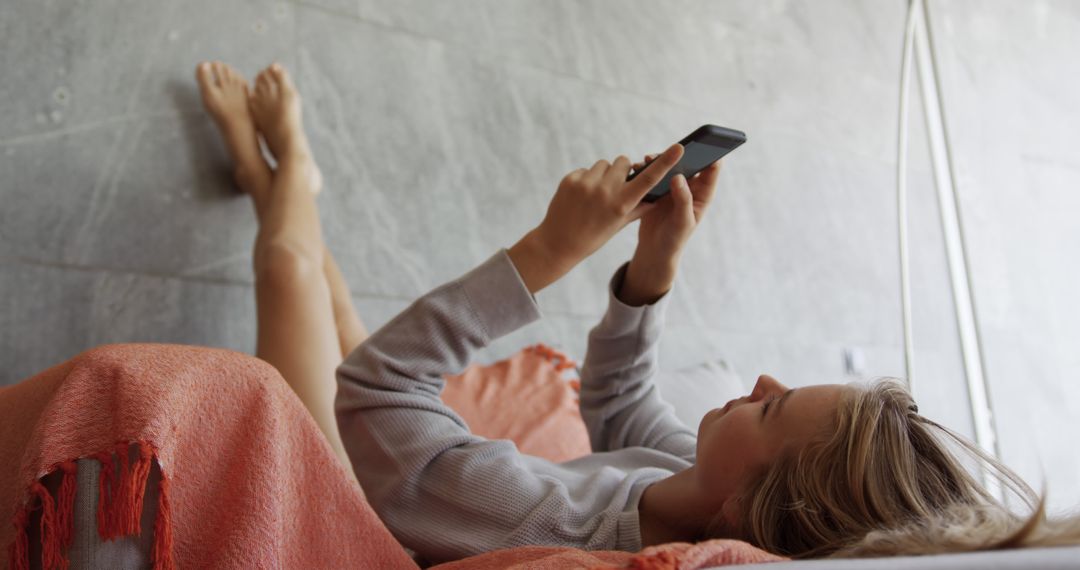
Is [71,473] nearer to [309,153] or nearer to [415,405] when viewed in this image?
[415,405]

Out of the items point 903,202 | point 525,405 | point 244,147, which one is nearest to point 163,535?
point 525,405

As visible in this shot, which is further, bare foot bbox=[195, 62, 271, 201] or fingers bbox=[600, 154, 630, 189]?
bare foot bbox=[195, 62, 271, 201]

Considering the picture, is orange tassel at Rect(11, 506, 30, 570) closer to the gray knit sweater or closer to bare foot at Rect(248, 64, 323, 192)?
the gray knit sweater

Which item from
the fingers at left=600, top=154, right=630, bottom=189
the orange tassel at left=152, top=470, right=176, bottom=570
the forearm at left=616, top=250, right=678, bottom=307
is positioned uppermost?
the fingers at left=600, top=154, right=630, bottom=189

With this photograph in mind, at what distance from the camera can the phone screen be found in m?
1.01

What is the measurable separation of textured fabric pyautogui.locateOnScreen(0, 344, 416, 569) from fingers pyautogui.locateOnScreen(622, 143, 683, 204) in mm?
420

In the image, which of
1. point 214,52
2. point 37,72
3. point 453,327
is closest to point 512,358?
point 453,327

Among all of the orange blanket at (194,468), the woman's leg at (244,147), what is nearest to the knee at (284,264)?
the woman's leg at (244,147)

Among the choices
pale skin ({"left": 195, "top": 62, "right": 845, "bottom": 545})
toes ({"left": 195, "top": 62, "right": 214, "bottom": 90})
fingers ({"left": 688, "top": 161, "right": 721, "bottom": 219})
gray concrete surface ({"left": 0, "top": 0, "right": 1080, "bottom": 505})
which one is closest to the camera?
pale skin ({"left": 195, "top": 62, "right": 845, "bottom": 545})

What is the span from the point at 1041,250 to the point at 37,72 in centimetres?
298

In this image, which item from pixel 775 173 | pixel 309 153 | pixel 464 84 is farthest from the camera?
pixel 775 173

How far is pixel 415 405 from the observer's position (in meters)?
1.02

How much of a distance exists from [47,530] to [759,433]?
0.62m

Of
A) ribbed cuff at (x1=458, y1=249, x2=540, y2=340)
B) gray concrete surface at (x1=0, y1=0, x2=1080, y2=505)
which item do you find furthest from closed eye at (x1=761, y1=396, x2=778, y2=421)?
gray concrete surface at (x1=0, y1=0, x2=1080, y2=505)
